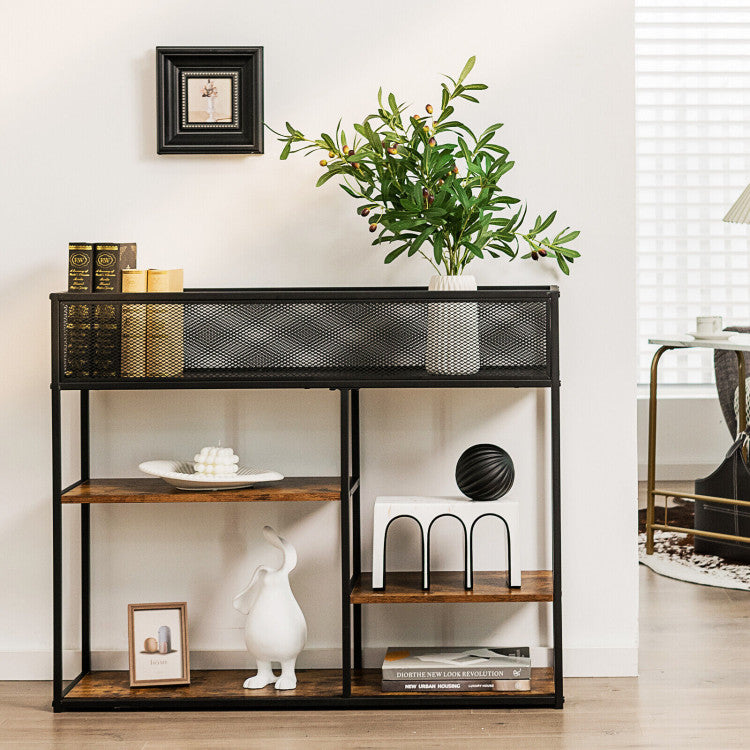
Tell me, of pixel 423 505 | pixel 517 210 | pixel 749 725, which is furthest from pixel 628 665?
pixel 517 210

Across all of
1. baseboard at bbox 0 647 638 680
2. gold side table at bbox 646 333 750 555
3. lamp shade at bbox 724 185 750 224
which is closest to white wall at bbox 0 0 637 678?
baseboard at bbox 0 647 638 680

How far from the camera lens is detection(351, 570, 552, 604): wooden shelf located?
2438mm

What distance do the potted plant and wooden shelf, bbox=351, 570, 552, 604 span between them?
55cm

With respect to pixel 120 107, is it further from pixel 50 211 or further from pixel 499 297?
pixel 499 297

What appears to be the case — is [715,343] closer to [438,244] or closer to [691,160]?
[438,244]

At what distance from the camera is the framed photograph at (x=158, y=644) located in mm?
2584

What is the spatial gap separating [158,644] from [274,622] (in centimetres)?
33

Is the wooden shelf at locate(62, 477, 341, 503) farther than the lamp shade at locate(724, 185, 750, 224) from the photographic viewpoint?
No

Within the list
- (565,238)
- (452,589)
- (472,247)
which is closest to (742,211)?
(565,238)

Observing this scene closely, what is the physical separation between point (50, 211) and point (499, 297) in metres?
1.25

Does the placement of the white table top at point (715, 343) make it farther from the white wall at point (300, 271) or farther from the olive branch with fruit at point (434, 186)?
the olive branch with fruit at point (434, 186)

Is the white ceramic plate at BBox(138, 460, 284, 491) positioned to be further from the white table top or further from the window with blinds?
the window with blinds

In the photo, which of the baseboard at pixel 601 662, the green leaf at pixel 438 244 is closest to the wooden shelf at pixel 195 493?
the green leaf at pixel 438 244

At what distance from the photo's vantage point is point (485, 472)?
98.0 inches
